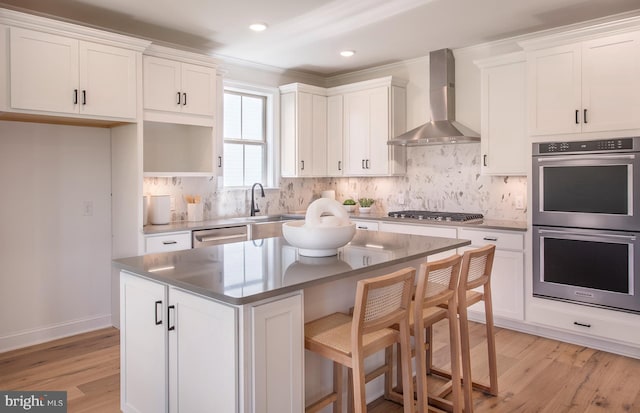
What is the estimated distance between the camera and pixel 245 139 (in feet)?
17.4

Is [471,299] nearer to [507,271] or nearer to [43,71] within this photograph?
[507,271]

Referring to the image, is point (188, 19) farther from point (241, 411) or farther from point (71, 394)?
point (241, 411)

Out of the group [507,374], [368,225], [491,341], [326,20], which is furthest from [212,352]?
[368,225]

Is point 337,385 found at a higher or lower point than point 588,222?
lower

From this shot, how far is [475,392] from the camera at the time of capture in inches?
113

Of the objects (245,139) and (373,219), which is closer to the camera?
→ (373,219)

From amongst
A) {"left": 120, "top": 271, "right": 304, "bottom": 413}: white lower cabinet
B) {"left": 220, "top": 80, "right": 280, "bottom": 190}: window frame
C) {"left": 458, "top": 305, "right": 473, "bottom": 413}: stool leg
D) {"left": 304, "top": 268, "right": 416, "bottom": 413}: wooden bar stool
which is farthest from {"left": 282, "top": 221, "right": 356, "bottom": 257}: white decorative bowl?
{"left": 220, "top": 80, "right": 280, "bottom": 190}: window frame

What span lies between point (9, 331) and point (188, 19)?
2884mm

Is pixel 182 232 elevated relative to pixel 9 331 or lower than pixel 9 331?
elevated

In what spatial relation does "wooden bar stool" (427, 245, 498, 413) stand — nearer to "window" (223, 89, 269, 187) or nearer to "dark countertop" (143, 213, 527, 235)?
"dark countertop" (143, 213, 527, 235)

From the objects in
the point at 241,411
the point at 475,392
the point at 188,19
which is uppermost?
the point at 188,19

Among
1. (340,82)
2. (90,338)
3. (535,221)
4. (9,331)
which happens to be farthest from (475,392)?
(340,82)

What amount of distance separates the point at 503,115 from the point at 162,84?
3017 millimetres

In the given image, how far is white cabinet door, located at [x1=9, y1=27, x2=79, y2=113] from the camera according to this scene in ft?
10.5
